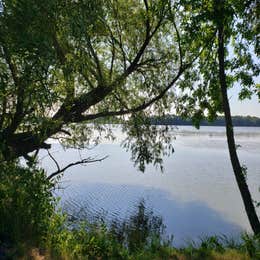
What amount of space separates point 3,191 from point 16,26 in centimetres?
303

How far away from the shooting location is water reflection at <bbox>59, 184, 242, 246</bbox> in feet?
35.0

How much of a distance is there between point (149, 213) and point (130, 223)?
159 cm

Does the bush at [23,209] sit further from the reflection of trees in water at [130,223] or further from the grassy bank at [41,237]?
the reflection of trees in water at [130,223]

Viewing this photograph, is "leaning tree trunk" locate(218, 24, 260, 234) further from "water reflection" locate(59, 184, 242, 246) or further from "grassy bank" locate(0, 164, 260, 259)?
"water reflection" locate(59, 184, 242, 246)

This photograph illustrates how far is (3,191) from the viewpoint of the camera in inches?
184

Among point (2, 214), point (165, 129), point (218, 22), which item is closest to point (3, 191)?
point (2, 214)

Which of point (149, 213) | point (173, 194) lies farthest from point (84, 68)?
point (173, 194)

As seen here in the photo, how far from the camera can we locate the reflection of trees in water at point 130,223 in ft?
31.6

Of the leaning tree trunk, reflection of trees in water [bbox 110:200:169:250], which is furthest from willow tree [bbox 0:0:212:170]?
reflection of trees in water [bbox 110:200:169:250]

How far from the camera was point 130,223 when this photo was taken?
36.5 ft

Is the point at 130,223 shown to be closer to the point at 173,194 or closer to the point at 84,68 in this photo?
the point at 173,194

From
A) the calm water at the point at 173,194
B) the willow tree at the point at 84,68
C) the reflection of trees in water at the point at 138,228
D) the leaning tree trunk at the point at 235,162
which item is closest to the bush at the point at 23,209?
the willow tree at the point at 84,68

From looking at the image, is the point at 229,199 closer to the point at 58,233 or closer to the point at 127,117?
the point at 127,117

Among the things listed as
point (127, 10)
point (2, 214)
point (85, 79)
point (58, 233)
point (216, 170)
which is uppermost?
point (127, 10)
